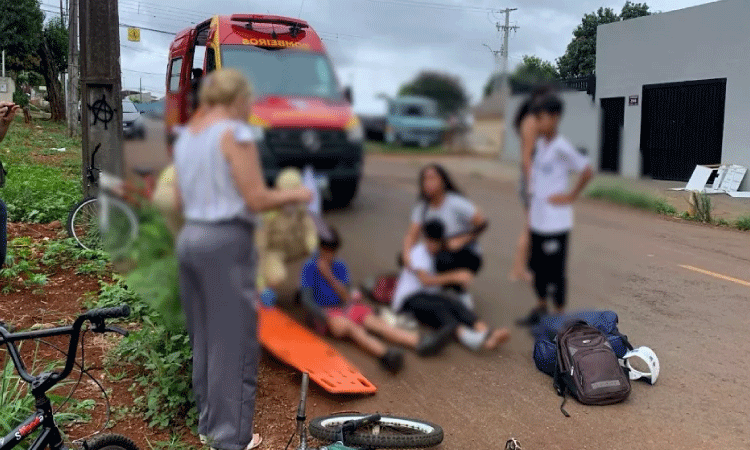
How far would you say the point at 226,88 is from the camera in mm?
1205

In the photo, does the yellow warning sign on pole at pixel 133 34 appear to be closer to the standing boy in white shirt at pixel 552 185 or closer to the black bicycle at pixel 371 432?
the standing boy in white shirt at pixel 552 185

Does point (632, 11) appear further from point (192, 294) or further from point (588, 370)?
point (588, 370)

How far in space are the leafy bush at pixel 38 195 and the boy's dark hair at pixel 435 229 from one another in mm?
6842

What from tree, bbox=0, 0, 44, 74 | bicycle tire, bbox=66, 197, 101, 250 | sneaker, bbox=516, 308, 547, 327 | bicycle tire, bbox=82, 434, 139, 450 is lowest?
bicycle tire, bbox=82, 434, 139, 450

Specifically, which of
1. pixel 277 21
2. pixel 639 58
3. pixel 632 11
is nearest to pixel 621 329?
pixel 639 58

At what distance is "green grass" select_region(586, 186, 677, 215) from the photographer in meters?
1.23

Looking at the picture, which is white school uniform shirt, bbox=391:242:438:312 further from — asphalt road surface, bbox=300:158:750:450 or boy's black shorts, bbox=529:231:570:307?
boy's black shorts, bbox=529:231:570:307

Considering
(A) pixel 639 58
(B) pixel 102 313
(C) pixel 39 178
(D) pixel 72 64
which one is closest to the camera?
(A) pixel 639 58

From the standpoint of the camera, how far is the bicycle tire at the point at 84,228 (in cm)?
571

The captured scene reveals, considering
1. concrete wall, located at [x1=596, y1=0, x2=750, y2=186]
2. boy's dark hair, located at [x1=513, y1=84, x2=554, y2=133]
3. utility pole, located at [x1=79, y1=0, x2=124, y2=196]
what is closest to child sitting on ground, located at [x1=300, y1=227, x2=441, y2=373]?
boy's dark hair, located at [x1=513, y1=84, x2=554, y2=133]

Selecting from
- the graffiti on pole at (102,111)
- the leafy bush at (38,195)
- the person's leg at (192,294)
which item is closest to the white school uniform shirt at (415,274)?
the person's leg at (192,294)

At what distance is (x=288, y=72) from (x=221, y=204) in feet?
0.83

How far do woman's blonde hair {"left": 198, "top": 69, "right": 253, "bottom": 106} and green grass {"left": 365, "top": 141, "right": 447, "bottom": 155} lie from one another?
0.69 ft

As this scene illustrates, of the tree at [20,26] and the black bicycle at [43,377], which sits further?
the tree at [20,26]
